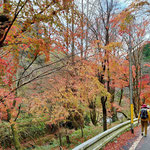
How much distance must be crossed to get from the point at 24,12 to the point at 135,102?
52.0ft

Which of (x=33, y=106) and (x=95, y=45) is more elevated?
(x=95, y=45)

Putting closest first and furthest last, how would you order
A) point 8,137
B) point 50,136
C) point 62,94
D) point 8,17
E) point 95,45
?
point 8,17 → point 62,94 → point 95,45 → point 8,137 → point 50,136

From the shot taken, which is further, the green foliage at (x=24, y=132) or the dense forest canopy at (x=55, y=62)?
the green foliage at (x=24, y=132)

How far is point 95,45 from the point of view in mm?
8859

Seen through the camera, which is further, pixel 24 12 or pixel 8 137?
pixel 8 137

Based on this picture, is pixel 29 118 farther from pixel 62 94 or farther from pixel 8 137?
pixel 62 94

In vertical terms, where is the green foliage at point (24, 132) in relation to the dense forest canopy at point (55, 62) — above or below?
below

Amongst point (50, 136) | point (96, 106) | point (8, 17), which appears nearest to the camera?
point (8, 17)

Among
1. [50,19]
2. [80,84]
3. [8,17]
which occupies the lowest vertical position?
[80,84]

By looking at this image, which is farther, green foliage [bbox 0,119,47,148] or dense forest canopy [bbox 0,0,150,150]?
green foliage [bbox 0,119,47,148]

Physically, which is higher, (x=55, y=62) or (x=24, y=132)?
(x=55, y=62)

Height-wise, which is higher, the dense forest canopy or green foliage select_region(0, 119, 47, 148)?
the dense forest canopy

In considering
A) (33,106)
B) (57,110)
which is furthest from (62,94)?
(33,106)

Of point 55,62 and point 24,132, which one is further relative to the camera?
point 24,132
